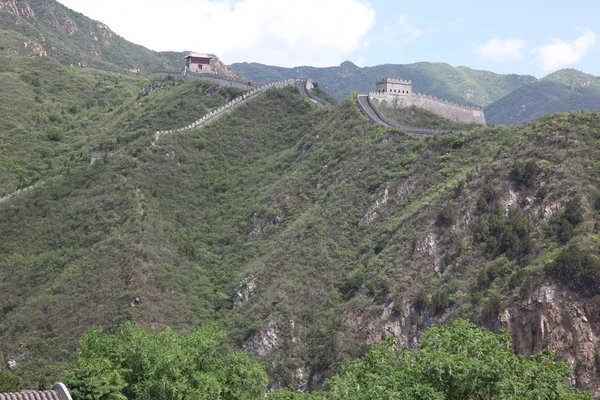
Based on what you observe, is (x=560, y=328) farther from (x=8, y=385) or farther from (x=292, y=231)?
(x=8, y=385)

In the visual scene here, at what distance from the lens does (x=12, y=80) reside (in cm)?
13388

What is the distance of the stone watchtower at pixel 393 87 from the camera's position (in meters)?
111

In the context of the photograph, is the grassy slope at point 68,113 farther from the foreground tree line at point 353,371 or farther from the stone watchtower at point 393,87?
the foreground tree line at point 353,371

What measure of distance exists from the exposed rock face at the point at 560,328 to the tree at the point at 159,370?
21634 millimetres

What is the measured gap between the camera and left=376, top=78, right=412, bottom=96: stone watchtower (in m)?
111

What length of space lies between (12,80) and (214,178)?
4902cm

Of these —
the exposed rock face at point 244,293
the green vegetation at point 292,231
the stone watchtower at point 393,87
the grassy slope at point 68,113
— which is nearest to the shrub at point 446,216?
the green vegetation at point 292,231

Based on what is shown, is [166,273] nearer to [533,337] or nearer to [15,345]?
[15,345]

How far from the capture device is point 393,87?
11169 cm

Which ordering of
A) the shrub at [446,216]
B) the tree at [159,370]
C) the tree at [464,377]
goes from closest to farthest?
the tree at [464,377] → the tree at [159,370] → the shrub at [446,216]

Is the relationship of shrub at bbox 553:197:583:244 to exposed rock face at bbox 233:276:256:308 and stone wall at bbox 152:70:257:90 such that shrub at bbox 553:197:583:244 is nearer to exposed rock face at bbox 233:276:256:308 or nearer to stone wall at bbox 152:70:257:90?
exposed rock face at bbox 233:276:256:308

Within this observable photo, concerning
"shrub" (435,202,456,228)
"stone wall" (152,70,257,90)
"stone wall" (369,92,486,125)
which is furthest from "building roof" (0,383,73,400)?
"stone wall" (152,70,257,90)

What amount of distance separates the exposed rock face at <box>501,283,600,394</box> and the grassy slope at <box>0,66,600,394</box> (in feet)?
7.63

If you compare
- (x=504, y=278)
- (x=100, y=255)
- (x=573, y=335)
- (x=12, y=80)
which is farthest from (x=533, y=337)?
(x=12, y=80)
